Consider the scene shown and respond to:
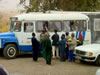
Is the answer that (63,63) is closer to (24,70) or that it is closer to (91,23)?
(24,70)

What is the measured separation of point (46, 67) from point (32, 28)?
11.6 feet

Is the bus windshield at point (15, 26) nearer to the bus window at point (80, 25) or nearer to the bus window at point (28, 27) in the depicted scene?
the bus window at point (28, 27)

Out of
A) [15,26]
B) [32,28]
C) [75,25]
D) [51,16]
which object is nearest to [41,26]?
[32,28]

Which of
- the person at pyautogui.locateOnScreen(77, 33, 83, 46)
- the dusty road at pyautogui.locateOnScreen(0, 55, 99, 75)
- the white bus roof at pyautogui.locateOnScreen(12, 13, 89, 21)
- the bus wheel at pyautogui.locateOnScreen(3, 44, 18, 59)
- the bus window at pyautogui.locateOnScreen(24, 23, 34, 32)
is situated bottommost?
Result: the dusty road at pyautogui.locateOnScreen(0, 55, 99, 75)

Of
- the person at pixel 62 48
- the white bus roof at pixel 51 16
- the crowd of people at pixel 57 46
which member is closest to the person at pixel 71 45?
the crowd of people at pixel 57 46

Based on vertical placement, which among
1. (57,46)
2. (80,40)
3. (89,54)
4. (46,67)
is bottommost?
(46,67)

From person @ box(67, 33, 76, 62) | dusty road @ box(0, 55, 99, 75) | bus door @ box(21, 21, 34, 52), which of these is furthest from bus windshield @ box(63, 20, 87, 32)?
dusty road @ box(0, 55, 99, 75)

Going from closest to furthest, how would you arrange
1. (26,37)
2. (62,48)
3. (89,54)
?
1. (89,54)
2. (62,48)
3. (26,37)

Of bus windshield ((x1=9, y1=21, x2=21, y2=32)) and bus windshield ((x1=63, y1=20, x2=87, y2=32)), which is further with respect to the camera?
bus windshield ((x1=63, y1=20, x2=87, y2=32))

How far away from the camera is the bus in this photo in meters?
15.6

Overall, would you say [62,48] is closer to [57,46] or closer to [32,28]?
[57,46]

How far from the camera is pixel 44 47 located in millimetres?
13836

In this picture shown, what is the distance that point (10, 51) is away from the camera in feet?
51.1

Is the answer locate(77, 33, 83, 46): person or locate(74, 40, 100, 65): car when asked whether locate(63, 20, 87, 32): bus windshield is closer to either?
locate(77, 33, 83, 46): person
